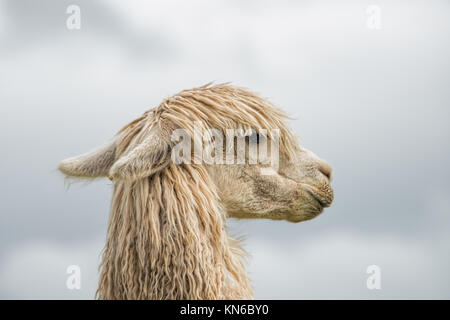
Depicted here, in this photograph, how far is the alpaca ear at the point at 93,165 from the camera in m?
4.41

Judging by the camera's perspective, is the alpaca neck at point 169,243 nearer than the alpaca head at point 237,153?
Yes

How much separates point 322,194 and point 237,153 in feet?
2.37

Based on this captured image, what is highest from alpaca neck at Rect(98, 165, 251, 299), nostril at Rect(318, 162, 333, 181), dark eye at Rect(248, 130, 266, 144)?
dark eye at Rect(248, 130, 266, 144)

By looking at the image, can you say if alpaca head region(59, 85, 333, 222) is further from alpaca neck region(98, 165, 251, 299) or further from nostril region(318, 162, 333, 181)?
alpaca neck region(98, 165, 251, 299)

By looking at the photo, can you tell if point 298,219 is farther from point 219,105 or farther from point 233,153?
point 219,105

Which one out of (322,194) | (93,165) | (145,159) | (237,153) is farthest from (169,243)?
(322,194)

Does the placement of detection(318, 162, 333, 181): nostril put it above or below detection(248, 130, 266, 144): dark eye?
below

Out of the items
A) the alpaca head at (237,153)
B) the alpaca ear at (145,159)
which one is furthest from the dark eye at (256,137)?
the alpaca ear at (145,159)

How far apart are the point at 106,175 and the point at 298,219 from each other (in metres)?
1.42

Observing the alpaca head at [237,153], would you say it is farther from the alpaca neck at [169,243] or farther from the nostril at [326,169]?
the alpaca neck at [169,243]

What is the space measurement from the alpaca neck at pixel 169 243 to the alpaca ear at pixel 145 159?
6.0 inches

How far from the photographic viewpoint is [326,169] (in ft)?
14.8

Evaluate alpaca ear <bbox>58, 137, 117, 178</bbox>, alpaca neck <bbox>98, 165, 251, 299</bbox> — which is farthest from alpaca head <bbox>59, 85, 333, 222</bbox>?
alpaca neck <bbox>98, 165, 251, 299</bbox>

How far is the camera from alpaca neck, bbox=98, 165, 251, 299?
12.6 ft
